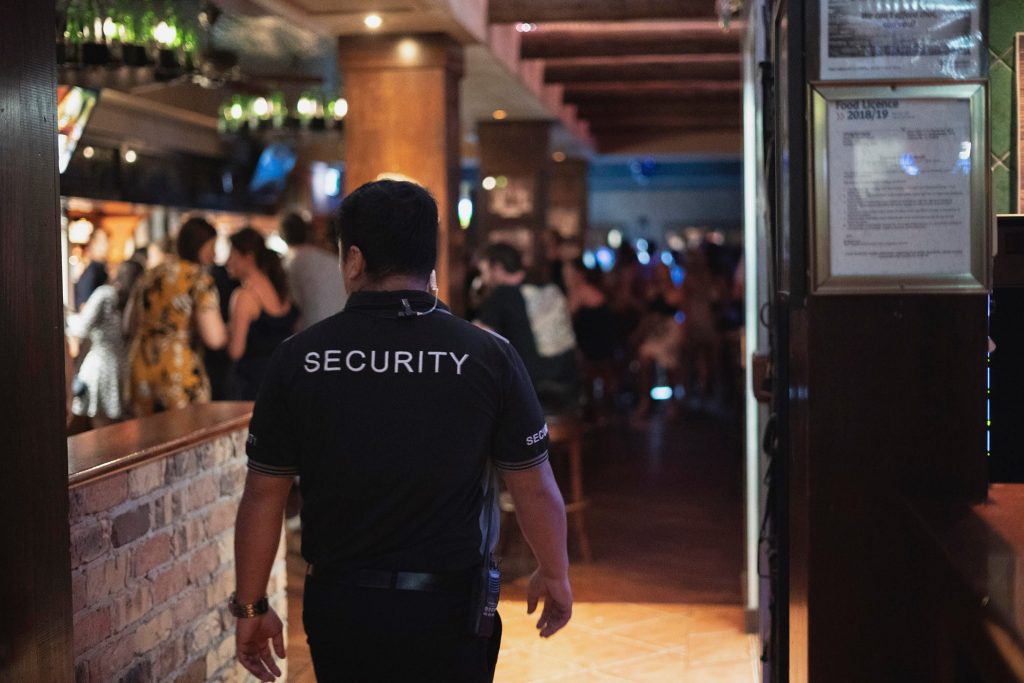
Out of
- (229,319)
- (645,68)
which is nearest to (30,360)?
(229,319)

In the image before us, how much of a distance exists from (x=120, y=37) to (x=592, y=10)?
7.69 feet

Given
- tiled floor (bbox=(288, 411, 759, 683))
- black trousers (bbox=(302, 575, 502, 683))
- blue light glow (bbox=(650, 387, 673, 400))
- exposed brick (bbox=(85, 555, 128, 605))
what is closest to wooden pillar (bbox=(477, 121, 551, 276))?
blue light glow (bbox=(650, 387, 673, 400))

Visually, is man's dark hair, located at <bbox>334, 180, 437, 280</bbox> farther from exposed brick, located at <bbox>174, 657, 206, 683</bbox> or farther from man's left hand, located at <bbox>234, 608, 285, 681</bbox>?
exposed brick, located at <bbox>174, 657, 206, 683</bbox>

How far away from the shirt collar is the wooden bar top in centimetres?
86

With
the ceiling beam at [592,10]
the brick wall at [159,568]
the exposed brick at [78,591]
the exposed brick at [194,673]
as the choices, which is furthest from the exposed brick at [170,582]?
the ceiling beam at [592,10]

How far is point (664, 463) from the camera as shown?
8359 mm

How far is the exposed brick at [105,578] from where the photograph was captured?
2.62 meters

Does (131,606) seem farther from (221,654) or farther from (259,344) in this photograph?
(259,344)

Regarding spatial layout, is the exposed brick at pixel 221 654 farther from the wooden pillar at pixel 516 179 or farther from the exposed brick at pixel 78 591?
the wooden pillar at pixel 516 179

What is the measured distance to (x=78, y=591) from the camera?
8.43 feet

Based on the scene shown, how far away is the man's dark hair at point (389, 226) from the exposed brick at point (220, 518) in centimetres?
148

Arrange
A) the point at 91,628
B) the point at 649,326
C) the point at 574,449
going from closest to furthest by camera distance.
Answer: the point at 91,628 → the point at 574,449 → the point at 649,326

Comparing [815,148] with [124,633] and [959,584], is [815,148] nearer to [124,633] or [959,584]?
[959,584]

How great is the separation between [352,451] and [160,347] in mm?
3685
